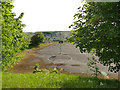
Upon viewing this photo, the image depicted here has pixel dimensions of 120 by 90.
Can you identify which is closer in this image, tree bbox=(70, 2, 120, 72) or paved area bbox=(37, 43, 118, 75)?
tree bbox=(70, 2, 120, 72)

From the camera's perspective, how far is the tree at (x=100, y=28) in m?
3.78

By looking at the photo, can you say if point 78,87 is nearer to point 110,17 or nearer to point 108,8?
point 110,17

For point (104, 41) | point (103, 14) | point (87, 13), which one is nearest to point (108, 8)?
point (103, 14)

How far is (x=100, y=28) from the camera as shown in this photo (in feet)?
12.6

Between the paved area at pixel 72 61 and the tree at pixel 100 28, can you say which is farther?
the paved area at pixel 72 61

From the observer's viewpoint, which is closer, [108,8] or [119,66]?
[108,8]

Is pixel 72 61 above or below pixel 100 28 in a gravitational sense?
below

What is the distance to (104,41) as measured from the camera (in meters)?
4.34

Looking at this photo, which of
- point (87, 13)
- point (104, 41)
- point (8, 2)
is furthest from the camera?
point (8, 2)

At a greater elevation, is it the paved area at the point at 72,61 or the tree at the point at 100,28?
the tree at the point at 100,28

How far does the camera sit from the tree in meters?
3.78

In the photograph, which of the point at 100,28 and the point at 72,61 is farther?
the point at 72,61

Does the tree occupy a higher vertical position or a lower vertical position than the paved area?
higher

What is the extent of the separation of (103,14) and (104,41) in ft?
3.66
